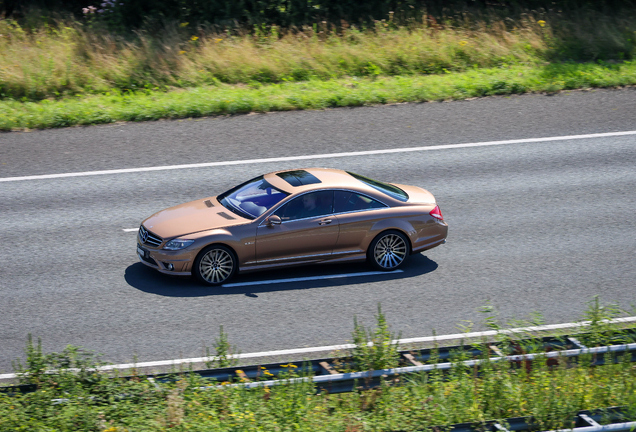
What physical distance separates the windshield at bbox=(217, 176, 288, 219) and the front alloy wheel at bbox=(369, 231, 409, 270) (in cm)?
164

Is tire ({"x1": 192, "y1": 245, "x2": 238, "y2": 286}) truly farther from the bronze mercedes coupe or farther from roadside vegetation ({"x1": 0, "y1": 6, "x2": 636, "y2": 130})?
roadside vegetation ({"x1": 0, "y1": 6, "x2": 636, "y2": 130})

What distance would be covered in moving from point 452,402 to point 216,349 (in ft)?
8.84

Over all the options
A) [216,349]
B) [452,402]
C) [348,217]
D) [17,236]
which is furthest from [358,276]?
[17,236]

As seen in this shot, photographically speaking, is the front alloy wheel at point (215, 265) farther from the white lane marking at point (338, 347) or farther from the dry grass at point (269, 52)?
the dry grass at point (269, 52)

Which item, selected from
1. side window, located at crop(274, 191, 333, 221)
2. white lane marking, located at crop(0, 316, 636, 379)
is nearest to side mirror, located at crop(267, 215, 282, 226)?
side window, located at crop(274, 191, 333, 221)

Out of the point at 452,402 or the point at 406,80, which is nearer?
the point at 452,402

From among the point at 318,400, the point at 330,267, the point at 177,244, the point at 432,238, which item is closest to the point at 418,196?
the point at 432,238

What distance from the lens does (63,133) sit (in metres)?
16.7

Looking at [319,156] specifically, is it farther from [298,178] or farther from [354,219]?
[354,219]

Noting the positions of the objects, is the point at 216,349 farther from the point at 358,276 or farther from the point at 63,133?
the point at 63,133

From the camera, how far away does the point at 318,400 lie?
7105 millimetres

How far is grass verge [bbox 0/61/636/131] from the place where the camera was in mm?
17359

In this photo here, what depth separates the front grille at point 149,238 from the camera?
34.4 feet

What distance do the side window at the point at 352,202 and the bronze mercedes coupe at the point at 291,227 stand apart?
16 mm
